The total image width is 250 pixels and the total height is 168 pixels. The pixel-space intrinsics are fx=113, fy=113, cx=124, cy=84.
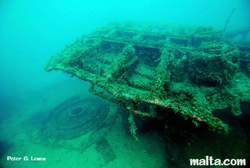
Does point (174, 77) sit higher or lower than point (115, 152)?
higher

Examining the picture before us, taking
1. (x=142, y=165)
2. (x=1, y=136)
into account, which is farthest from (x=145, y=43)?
(x=1, y=136)

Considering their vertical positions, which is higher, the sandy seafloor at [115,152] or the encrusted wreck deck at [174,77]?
the encrusted wreck deck at [174,77]

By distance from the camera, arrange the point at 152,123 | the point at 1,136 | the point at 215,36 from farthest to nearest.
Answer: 1. the point at 1,136
2. the point at 215,36
3. the point at 152,123

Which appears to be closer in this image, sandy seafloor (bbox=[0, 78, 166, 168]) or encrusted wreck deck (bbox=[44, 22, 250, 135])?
encrusted wreck deck (bbox=[44, 22, 250, 135])

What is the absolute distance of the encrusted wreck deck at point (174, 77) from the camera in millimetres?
2797

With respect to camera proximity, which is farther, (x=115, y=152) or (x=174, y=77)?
(x=115, y=152)

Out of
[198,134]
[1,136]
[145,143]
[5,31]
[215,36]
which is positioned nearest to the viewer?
[198,134]

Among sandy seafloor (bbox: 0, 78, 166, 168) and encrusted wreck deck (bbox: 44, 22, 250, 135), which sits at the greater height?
encrusted wreck deck (bbox: 44, 22, 250, 135)

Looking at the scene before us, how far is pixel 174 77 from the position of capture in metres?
4.79

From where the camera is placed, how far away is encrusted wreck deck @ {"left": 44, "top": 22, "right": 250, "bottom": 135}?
2797 mm

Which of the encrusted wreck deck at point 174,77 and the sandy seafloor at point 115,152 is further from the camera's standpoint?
the sandy seafloor at point 115,152

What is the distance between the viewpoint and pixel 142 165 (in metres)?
4.64

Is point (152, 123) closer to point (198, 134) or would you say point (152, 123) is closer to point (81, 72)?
point (198, 134)

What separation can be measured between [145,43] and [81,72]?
13.1ft
